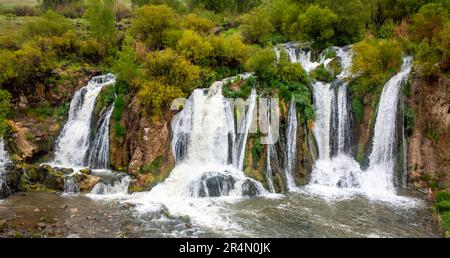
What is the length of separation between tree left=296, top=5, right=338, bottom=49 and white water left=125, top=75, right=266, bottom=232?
921 cm

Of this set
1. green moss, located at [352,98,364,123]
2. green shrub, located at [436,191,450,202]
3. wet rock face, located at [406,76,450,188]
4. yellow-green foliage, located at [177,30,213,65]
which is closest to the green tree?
yellow-green foliage, located at [177,30,213,65]

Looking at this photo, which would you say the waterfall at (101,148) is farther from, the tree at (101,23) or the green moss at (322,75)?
the green moss at (322,75)

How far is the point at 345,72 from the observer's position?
2747cm

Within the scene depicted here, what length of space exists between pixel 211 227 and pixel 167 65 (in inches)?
460

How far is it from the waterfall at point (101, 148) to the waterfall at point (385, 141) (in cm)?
1572

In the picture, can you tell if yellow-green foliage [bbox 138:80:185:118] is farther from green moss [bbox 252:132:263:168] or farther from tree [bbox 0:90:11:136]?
tree [bbox 0:90:11:136]

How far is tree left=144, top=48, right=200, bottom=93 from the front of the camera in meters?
25.3

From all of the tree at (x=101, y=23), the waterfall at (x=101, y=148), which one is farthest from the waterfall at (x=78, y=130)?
the tree at (x=101, y=23)

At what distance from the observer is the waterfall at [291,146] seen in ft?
77.8

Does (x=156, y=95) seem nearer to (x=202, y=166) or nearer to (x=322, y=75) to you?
A: (x=202, y=166)

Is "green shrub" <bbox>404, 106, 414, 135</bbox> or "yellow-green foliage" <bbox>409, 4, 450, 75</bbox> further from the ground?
"yellow-green foliage" <bbox>409, 4, 450, 75</bbox>

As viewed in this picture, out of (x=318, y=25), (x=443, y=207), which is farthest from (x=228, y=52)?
(x=443, y=207)
